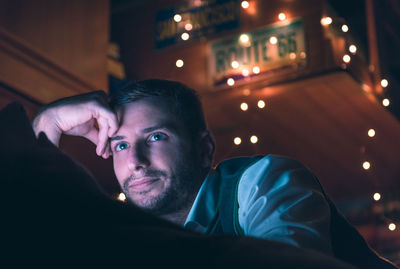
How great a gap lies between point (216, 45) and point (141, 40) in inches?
27.8

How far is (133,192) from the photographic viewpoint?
1513 millimetres

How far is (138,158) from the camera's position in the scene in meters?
1.52

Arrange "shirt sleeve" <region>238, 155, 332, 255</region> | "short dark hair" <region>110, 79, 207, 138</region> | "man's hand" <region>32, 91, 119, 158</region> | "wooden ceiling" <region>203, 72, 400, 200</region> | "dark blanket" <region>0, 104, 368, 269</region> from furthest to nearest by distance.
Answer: "wooden ceiling" <region>203, 72, 400, 200</region>
"short dark hair" <region>110, 79, 207, 138</region>
"man's hand" <region>32, 91, 119, 158</region>
"shirt sleeve" <region>238, 155, 332, 255</region>
"dark blanket" <region>0, 104, 368, 269</region>

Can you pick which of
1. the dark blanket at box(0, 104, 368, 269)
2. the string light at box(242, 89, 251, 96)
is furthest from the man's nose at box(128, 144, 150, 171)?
the string light at box(242, 89, 251, 96)

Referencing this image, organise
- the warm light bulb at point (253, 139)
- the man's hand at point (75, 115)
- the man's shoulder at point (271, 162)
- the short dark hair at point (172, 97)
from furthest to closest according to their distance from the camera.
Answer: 1. the warm light bulb at point (253, 139)
2. the short dark hair at point (172, 97)
3. the man's hand at point (75, 115)
4. the man's shoulder at point (271, 162)

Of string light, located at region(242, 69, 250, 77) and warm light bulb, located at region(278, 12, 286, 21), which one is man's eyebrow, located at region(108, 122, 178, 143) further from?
warm light bulb, located at region(278, 12, 286, 21)

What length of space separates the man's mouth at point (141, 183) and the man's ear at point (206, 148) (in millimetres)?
300

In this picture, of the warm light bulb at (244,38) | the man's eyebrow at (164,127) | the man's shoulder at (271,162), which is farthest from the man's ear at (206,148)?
the warm light bulb at (244,38)

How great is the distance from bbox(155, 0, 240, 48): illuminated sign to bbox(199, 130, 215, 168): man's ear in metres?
1.61

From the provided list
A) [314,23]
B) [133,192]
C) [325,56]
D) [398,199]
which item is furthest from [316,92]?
[133,192]

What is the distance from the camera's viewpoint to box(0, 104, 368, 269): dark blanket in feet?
1.41

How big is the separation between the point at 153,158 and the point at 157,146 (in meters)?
0.04

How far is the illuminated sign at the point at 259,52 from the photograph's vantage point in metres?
3.01

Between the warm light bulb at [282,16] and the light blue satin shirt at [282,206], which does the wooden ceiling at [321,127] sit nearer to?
the warm light bulb at [282,16]
